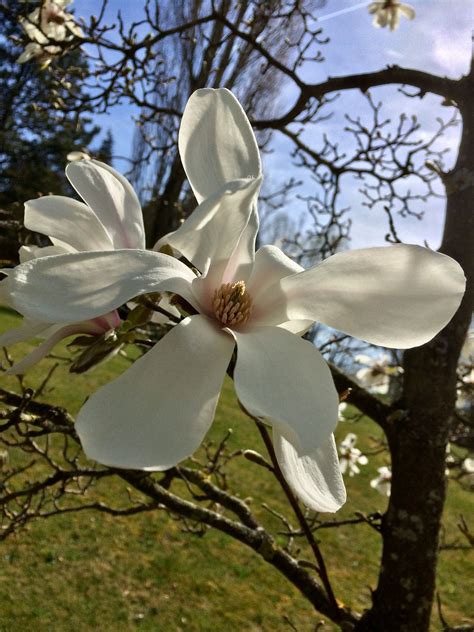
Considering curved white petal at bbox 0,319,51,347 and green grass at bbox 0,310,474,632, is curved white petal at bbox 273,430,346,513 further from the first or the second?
green grass at bbox 0,310,474,632

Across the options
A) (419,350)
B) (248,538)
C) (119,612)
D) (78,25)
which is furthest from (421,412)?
(119,612)

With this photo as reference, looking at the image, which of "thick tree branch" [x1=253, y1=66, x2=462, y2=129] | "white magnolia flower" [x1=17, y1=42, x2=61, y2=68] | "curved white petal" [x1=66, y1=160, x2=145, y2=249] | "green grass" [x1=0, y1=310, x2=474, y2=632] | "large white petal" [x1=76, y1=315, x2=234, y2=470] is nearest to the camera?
"large white petal" [x1=76, y1=315, x2=234, y2=470]

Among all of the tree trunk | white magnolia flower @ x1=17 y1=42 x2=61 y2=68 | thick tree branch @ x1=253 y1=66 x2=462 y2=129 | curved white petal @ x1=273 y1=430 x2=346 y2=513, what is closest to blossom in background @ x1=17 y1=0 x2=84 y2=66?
white magnolia flower @ x1=17 y1=42 x2=61 y2=68

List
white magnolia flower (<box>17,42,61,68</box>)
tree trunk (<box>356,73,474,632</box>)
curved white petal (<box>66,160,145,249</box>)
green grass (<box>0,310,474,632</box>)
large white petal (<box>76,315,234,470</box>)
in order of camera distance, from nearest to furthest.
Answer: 1. large white petal (<box>76,315,234,470</box>)
2. curved white petal (<box>66,160,145,249</box>)
3. tree trunk (<box>356,73,474,632</box>)
4. white magnolia flower (<box>17,42,61,68</box>)
5. green grass (<box>0,310,474,632</box>)

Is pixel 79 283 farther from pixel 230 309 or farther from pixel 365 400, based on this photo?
pixel 365 400

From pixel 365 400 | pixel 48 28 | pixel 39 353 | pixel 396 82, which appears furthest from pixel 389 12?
pixel 39 353

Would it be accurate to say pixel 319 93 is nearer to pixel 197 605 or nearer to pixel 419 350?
pixel 419 350

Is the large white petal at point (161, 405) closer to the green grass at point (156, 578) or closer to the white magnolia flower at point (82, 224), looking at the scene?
the white magnolia flower at point (82, 224)
